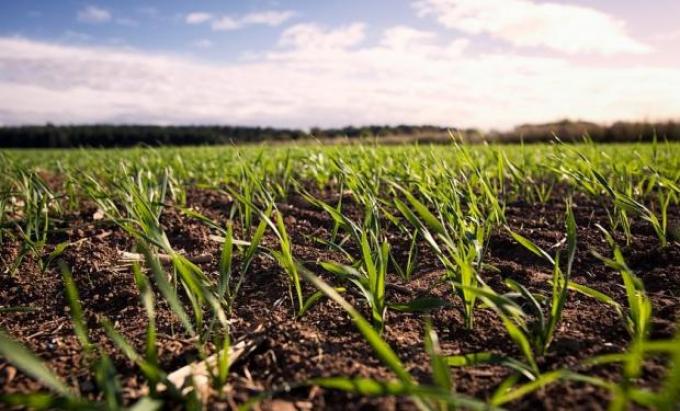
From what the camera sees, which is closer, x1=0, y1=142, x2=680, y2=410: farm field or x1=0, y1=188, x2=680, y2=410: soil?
x1=0, y1=142, x2=680, y2=410: farm field

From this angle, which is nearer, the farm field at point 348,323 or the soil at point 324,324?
the farm field at point 348,323

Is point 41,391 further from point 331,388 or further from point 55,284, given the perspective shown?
point 55,284

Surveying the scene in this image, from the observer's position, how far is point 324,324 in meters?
1.36

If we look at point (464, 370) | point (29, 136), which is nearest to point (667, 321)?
point (464, 370)

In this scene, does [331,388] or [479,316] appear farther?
[479,316]

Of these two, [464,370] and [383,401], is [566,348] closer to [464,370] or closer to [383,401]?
[464,370]

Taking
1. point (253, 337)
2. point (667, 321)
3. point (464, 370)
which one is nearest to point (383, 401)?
point (464, 370)

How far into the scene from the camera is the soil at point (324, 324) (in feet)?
3.35

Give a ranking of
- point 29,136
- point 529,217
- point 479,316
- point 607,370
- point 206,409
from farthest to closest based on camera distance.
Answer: point 29,136, point 529,217, point 479,316, point 607,370, point 206,409

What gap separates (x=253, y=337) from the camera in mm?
1239

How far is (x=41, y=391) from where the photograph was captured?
3.35 feet

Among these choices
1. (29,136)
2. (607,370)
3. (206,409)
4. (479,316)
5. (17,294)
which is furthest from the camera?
(29,136)

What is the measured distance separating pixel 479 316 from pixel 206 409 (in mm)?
818

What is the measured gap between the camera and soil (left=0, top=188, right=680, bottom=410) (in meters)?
1.02
